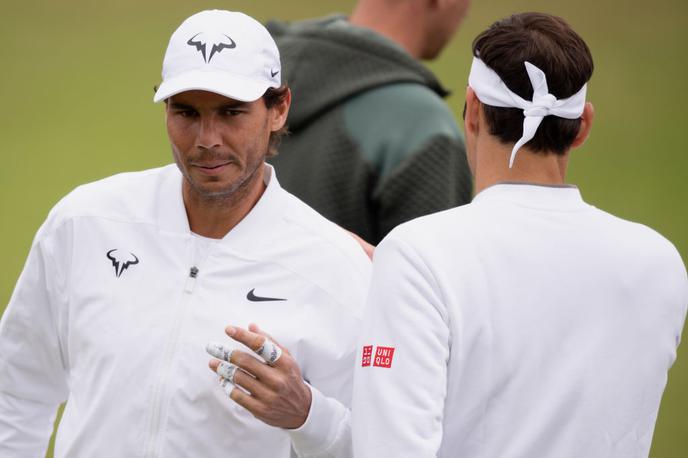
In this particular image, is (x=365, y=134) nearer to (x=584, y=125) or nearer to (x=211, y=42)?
(x=211, y=42)

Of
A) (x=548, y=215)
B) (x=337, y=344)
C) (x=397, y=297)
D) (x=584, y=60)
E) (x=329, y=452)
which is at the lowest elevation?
(x=329, y=452)

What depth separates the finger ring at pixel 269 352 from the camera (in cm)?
319

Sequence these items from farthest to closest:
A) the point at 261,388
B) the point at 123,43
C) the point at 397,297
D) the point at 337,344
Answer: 1. the point at 123,43
2. the point at 337,344
3. the point at 261,388
4. the point at 397,297

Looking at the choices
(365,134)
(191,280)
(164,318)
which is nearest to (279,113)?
(191,280)

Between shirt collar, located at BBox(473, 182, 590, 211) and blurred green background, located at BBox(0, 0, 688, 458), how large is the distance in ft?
23.5

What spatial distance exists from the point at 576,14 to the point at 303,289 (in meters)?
11.5

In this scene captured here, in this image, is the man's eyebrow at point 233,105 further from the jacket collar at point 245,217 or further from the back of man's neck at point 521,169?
the back of man's neck at point 521,169

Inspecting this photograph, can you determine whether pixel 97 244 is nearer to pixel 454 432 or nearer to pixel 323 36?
pixel 454 432

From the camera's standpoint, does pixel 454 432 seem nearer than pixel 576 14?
Yes

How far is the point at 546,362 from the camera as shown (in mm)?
2986

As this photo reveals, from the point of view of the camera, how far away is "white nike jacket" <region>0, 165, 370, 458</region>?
339 cm

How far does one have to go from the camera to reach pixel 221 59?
3.52 m

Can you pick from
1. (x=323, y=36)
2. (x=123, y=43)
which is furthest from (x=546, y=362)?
(x=123, y=43)

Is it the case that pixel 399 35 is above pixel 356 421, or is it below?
above
